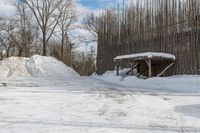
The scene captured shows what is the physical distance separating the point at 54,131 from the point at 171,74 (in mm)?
12459

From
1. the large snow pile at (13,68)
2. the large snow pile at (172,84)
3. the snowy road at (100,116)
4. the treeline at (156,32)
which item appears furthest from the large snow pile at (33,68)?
the snowy road at (100,116)

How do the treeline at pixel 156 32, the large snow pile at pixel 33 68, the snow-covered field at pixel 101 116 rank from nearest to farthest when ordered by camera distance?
the snow-covered field at pixel 101 116
the treeline at pixel 156 32
the large snow pile at pixel 33 68

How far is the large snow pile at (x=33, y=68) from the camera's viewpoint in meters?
23.0

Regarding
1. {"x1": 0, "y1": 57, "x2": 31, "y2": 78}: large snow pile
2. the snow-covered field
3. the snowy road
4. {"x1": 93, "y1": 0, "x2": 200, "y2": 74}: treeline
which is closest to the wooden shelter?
{"x1": 93, "y1": 0, "x2": 200, "y2": 74}: treeline

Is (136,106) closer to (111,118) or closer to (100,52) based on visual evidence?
(111,118)

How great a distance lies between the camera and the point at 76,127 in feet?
17.5

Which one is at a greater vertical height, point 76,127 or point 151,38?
point 151,38

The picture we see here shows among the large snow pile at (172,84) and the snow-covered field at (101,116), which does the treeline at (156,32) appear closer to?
the large snow pile at (172,84)

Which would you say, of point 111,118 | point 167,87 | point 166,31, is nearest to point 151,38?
point 166,31

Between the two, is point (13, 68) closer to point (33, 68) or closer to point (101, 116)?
point (33, 68)

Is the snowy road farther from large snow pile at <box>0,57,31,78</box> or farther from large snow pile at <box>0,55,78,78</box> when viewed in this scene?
large snow pile at <box>0,55,78,78</box>

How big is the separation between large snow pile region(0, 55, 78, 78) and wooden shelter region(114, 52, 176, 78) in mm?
6188

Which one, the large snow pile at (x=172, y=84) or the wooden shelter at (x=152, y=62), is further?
the wooden shelter at (x=152, y=62)

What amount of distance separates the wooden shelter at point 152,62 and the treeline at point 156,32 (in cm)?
45
